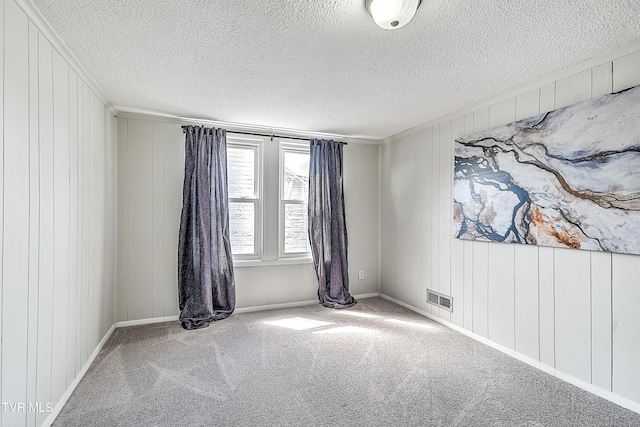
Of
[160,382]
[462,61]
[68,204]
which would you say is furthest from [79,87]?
[462,61]

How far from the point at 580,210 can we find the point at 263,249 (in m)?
3.04

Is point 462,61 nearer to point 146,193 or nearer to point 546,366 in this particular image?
point 546,366

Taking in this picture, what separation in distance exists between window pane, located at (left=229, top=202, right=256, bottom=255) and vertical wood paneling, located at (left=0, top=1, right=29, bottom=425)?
2.25 meters

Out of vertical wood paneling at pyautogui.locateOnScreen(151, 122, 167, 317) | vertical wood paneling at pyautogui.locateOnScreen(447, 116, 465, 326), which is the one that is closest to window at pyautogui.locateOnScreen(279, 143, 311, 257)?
vertical wood paneling at pyautogui.locateOnScreen(151, 122, 167, 317)

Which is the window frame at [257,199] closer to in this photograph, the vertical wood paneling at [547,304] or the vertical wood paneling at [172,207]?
the vertical wood paneling at [172,207]

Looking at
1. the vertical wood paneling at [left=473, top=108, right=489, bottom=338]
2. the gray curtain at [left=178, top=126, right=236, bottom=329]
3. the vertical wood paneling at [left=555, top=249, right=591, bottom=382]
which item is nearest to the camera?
the vertical wood paneling at [left=555, top=249, right=591, bottom=382]

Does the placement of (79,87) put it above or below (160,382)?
above

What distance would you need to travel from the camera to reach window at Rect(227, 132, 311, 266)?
373 centimetres

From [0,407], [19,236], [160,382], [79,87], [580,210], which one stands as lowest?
[160,382]

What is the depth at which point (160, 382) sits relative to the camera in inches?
85.0

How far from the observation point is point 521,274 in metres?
2.52

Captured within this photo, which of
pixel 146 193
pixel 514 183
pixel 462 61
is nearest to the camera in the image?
pixel 462 61

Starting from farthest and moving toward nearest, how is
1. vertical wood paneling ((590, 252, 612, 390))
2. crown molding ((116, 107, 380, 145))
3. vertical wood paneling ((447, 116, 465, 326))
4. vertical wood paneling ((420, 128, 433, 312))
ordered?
vertical wood paneling ((420, 128, 433, 312))
crown molding ((116, 107, 380, 145))
vertical wood paneling ((447, 116, 465, 326))
vertical wood paneling ((590, 252, 612, 390))

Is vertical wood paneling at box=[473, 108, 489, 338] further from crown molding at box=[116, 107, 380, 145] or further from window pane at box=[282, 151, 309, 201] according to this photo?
window pane at box=[282, 151, 309, 201]
